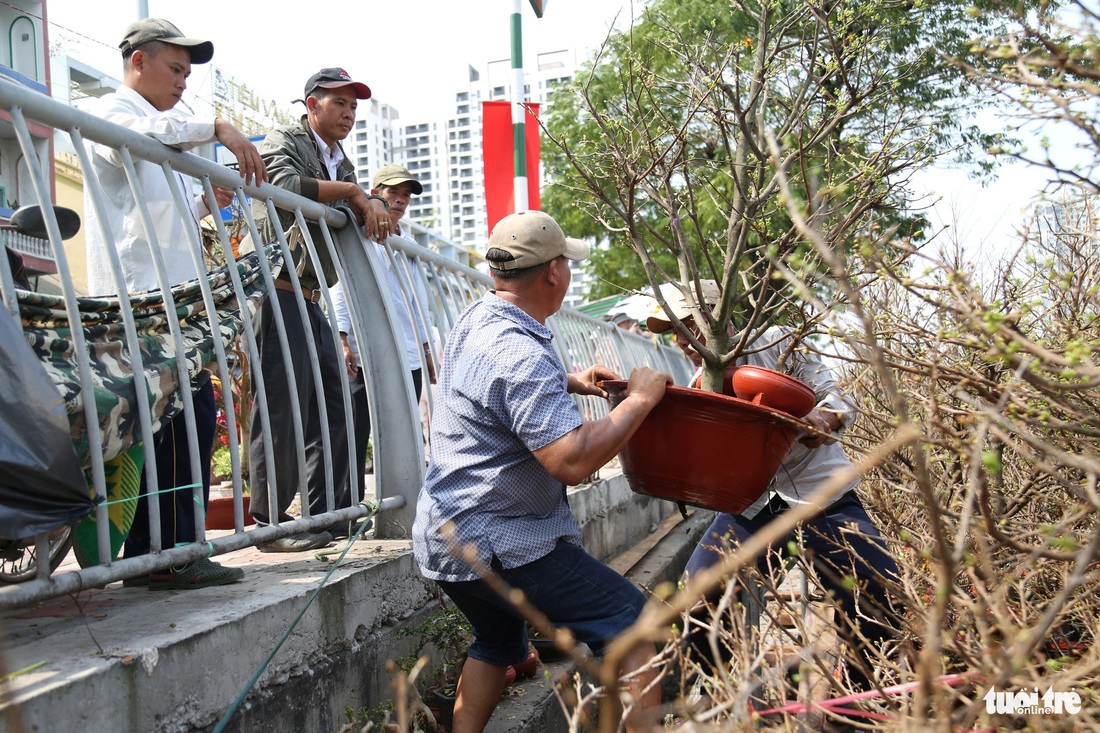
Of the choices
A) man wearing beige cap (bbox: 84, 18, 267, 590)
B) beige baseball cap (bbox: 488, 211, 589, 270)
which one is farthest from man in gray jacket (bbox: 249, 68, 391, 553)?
beige baseball cap (bbox: 488, 211, 589, 270)

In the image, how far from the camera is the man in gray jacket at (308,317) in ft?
11.9

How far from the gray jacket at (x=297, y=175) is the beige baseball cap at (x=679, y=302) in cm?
140

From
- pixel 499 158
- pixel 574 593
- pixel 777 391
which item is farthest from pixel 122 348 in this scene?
pixel 499 158

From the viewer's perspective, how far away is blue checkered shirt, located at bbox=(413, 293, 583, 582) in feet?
7.98

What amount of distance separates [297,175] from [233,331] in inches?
40.7

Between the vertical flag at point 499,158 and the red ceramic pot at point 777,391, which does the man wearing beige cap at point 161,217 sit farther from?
the vertical flag at point 499,158

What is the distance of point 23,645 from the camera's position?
212 cm

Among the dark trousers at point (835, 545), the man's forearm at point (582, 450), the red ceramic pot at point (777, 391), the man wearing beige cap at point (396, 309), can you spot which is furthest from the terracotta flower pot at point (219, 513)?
the red ceramic pot at point (777, 391)

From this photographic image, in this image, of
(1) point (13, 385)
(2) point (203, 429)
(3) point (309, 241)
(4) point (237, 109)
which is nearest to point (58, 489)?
(1) point (13, 385)

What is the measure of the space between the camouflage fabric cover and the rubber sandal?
1.53 feet

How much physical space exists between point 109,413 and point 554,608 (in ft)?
4.14

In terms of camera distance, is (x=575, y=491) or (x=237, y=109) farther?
(x=237, y=109)

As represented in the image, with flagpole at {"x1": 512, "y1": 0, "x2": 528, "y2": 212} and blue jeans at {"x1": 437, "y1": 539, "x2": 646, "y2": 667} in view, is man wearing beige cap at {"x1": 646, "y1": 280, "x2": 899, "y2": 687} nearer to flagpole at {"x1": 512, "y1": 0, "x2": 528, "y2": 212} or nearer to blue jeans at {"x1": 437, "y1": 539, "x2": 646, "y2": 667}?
blue jeans at {"x1": 437, "y1": 539, "x2": 646, "y2": 667}

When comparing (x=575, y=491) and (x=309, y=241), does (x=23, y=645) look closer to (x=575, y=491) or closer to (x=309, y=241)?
(x=309, y=241)
